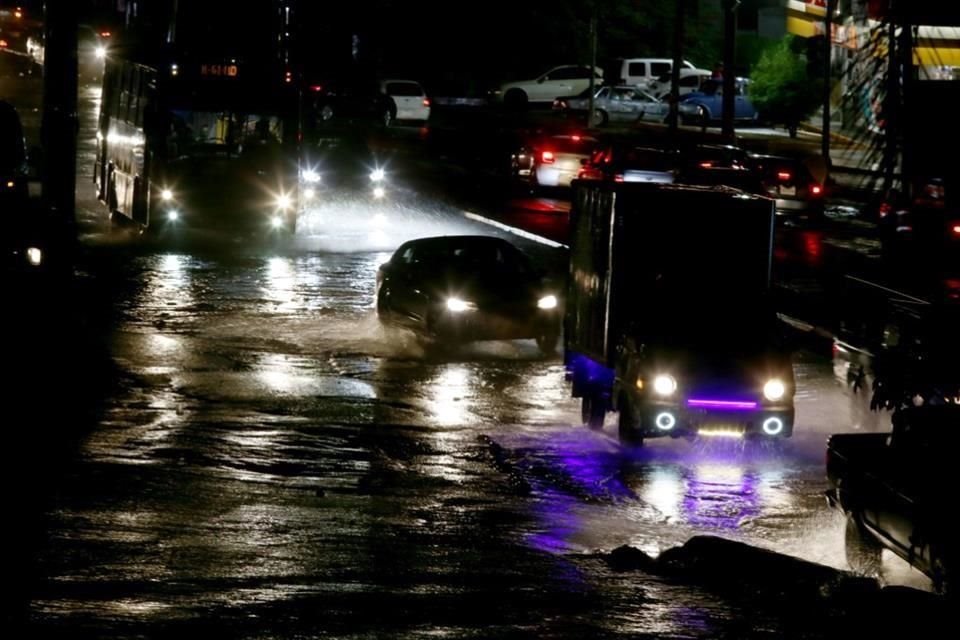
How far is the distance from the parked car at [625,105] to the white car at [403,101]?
20.4 ft

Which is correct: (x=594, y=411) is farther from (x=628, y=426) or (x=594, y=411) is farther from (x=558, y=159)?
(x=558, y=159)

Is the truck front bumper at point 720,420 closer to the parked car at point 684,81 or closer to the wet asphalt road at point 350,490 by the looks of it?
the wet asphalt road at point 350,490

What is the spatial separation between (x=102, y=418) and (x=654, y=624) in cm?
845

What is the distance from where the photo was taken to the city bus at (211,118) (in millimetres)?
30438

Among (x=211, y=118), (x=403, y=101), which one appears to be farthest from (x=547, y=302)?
(x=403, y=101)

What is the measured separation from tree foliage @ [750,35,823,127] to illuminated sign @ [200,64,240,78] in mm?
29922

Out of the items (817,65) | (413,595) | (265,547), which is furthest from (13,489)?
(817,65)

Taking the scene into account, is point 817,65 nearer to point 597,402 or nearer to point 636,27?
point 597,402

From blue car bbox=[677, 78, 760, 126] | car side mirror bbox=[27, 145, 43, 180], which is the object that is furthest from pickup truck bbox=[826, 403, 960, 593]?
blue car bbox=[677, 78, 760, 126]

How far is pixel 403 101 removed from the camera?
61.9m

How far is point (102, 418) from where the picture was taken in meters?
16.9

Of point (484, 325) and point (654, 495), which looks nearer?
point (654, 495)

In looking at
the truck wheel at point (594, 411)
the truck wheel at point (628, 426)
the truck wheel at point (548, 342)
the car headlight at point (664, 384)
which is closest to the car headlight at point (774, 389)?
the car headlight at point (664, 384)

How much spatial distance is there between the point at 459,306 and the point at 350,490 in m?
7.26
